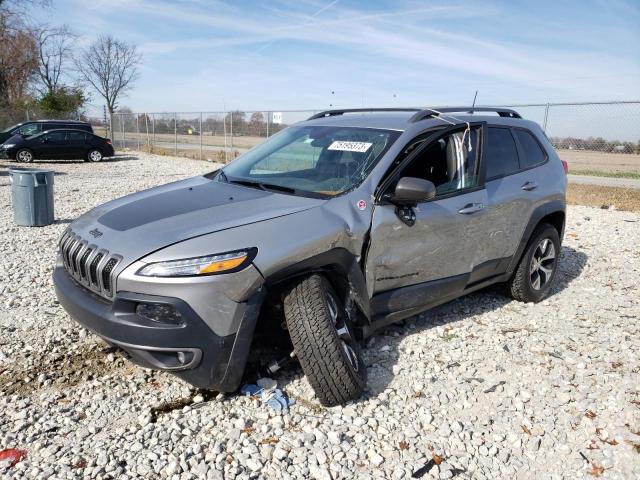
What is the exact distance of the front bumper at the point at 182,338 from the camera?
8.48 feet

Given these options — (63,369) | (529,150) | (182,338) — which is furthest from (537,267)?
(63,369)

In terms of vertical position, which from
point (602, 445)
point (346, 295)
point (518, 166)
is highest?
point (518, 166)

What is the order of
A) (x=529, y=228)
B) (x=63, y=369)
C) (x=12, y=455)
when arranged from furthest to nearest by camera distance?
(x=529, y=228), (x=63, y=369), (x=12, y=455)

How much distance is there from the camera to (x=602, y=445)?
2781mm

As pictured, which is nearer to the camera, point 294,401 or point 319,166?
point 294,401

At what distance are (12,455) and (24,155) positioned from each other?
19426mm

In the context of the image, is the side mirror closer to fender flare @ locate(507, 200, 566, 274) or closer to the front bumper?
the front bumper

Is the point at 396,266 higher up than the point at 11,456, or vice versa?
the point at 396,266

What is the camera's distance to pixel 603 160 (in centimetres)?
1562

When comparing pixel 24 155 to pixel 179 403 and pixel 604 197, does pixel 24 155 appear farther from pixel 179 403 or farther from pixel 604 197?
pixel 179 403

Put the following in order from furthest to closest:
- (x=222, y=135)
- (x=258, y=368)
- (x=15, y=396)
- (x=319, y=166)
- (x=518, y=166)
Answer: (x=222, y=135) → (x=518, y=166) → (x=319, y=166) → (x=258, y=368) → (x=15, y=396)

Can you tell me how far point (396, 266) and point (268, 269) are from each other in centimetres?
104

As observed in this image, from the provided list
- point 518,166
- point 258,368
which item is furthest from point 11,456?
point 518,166

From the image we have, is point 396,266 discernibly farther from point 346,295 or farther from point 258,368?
point 258,368
